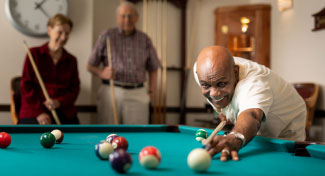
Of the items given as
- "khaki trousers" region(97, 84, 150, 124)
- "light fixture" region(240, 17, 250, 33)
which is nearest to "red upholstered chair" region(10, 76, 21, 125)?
"khaki trousers" region(97, 84, 150, 124)

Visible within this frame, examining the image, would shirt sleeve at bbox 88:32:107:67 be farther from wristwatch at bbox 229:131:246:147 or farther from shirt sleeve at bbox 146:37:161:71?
wristwatch at bbox 229:131:246:147

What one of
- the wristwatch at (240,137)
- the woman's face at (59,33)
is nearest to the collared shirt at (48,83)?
the woman's face at (59,33)

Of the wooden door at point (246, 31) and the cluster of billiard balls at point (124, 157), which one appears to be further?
the wooden door at point (246, 31)

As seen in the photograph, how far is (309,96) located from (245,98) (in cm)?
249

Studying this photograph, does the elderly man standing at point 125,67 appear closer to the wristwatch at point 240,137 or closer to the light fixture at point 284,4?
the light fixture at point 284,4

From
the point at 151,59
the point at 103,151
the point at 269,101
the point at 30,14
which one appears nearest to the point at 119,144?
the point at 103,151

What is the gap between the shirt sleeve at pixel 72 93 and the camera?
3.33m

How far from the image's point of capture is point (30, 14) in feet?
12.4

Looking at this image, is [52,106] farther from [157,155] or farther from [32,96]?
[157,155]

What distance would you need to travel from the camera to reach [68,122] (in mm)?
3395

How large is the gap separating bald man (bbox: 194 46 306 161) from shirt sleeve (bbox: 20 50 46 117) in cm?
185

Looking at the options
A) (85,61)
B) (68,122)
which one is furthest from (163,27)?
(68,122)

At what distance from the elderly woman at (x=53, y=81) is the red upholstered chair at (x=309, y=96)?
2.34 m

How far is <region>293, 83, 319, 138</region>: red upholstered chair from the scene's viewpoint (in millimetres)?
3732
